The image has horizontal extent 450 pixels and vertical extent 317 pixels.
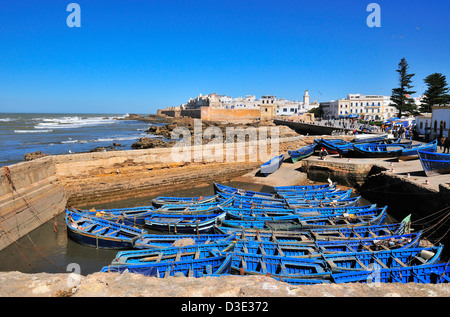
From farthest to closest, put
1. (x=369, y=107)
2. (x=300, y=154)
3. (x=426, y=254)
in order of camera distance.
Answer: (x=369, y=107), (x=300, y=154), (x=426, y=254)

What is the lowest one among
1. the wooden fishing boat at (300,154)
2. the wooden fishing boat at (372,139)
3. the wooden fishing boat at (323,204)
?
the wooden fishing boat at (323,204)

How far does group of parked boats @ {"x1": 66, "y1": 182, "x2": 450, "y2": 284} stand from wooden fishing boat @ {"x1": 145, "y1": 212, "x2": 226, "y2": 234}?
43 mm

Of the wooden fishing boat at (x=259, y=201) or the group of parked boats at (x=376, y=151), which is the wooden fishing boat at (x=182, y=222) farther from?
the group of parked boats at (x=376, y=151)

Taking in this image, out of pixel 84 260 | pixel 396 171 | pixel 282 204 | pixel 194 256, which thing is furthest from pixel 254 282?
pixel 396 171

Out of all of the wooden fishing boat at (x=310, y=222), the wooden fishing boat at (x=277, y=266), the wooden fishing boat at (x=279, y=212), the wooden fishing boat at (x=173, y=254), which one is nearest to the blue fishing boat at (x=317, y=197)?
the wooden fishing boat at (x=279, y=212)

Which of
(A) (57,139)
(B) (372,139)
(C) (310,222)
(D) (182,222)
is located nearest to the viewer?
(C) (310,222)

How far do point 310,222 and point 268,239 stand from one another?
2786mm

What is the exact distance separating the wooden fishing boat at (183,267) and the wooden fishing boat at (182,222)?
3.40m

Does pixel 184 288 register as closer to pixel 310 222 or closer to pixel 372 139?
pixel 310 222

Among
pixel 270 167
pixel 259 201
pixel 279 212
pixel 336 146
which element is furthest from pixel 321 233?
pixel 336 146

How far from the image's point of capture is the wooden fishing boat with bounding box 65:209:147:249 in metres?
10.3

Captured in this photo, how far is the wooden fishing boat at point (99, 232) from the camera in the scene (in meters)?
10.3

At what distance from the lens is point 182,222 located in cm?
1210
